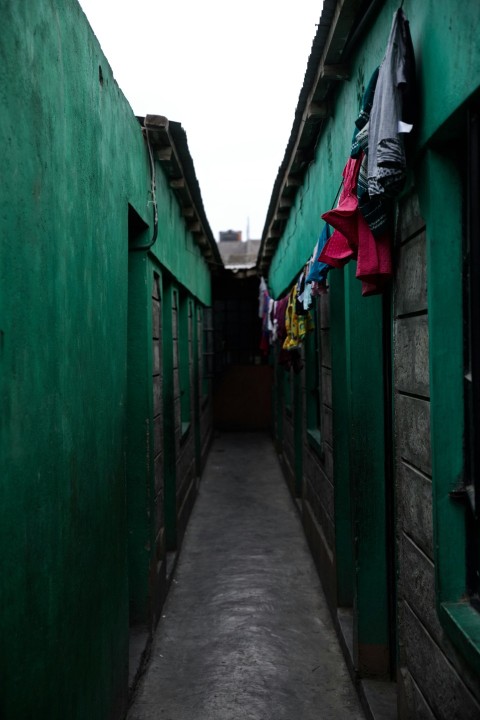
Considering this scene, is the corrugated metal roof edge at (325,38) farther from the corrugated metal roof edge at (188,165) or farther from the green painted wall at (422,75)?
the corrugated metal roof edge at (188,165)

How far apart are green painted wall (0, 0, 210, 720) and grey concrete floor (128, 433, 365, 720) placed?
699 mm

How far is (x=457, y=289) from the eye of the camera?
8.28 ft

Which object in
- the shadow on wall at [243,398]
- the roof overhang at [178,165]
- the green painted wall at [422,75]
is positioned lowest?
the shadow on wall at [243,398]

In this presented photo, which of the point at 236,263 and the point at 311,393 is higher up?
the point at 236,263

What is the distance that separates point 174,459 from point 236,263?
11255 mm

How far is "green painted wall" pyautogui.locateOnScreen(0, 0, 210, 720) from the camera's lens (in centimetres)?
213

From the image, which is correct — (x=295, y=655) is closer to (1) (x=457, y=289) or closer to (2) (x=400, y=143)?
(1) (x=457, y=289)

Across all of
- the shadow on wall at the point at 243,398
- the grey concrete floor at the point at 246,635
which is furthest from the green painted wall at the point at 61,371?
the shadow on wall at the point at 243,398

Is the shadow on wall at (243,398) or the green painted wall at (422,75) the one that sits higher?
the green painted wall at (422,75)

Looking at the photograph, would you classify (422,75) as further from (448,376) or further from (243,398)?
(243,398)

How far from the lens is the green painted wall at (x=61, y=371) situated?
6.98ft

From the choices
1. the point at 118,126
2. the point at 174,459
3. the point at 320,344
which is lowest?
the point at 174,459

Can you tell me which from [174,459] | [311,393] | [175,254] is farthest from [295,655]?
[175,254]

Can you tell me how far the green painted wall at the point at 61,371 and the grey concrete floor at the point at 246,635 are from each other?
699 millimetres
